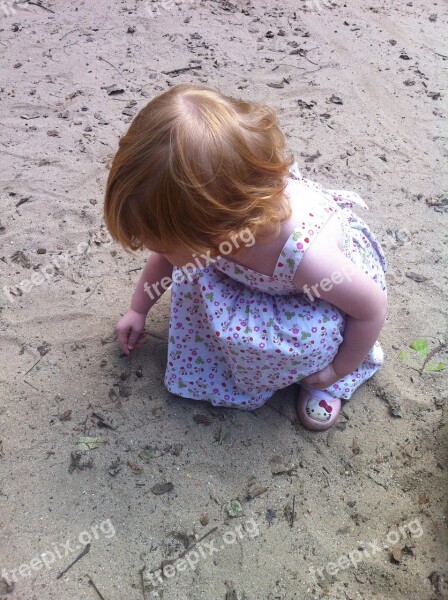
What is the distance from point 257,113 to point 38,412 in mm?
1178

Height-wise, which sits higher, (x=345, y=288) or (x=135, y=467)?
(x=345, y=288)

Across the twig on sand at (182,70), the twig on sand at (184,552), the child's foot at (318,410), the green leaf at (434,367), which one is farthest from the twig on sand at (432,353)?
the twig on sand at (182,70)

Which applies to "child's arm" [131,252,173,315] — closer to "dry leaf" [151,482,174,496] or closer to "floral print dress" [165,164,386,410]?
"floral print dress" [165,164,386,410]

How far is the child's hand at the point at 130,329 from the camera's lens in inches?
75.4

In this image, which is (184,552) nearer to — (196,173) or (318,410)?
(318,410)

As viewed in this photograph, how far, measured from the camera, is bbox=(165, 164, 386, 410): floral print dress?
1.44 meters

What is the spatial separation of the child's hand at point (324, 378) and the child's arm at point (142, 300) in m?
0.57

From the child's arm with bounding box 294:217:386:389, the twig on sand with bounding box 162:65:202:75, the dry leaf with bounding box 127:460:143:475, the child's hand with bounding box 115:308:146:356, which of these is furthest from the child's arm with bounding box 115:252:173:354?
the twig on sand with bounding box 162:65:202:75

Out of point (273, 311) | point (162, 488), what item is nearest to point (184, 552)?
point (162, 488)

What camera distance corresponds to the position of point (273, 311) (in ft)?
5.12

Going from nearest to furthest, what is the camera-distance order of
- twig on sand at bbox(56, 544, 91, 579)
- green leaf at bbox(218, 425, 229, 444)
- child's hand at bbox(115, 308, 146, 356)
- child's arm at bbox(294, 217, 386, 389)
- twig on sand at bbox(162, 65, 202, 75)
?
1. child's arm at bbox(294, 217, 386, 389)
2. twig on sand at bbox(56, 544, 91, 579)
3. green leaf at bbox(218, 425, 229, 444)
4. child's hand at bbox(115, 308, 146, 356)
5. twig on sand at bbox(162, 65, 202, 75)

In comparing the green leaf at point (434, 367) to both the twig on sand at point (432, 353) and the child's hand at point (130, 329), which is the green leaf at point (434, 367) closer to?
the twig on sand at point (432, 353)

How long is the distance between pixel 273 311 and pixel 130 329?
0.59 metres

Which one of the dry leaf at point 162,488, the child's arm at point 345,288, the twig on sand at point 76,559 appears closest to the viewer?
the child's arm at point 345,288
